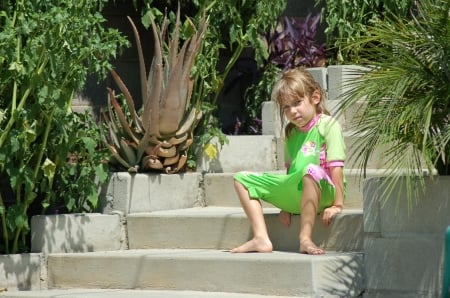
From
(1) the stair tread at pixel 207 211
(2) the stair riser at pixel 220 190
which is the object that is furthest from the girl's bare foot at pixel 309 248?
(2) the stair riser at pixel 220 190

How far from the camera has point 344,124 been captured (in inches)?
292

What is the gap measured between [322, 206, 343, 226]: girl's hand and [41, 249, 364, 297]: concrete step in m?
0.21

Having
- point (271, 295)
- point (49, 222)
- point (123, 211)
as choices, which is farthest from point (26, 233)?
point (271, 295)

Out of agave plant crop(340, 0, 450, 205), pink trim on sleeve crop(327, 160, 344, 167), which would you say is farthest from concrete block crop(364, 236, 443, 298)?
pink trim on sleeve crop(327, 160, 344, 167)

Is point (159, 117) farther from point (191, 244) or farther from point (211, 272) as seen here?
point (211, 272)

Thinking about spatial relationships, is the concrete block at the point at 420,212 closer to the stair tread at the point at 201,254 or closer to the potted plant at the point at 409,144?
the potted plant at the point at 409,144

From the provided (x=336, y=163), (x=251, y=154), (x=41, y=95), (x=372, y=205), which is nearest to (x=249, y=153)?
(x=251, y=154)

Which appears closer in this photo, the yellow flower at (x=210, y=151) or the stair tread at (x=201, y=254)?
the stair tread at (x=201, y=254)

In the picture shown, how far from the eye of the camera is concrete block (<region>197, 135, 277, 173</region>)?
7570 mm

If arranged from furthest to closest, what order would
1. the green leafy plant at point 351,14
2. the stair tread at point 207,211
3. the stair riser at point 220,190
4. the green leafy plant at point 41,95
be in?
the green leafy plant at point 351,14 → the stair riser at point 220,190 → the stair tread at point 207,211 → the green leafy plant at point 41,95

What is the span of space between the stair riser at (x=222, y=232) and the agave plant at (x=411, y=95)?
490mm

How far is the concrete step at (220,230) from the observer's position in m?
6.11

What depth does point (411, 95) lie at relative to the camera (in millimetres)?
5617

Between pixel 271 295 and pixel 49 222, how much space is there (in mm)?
1502
